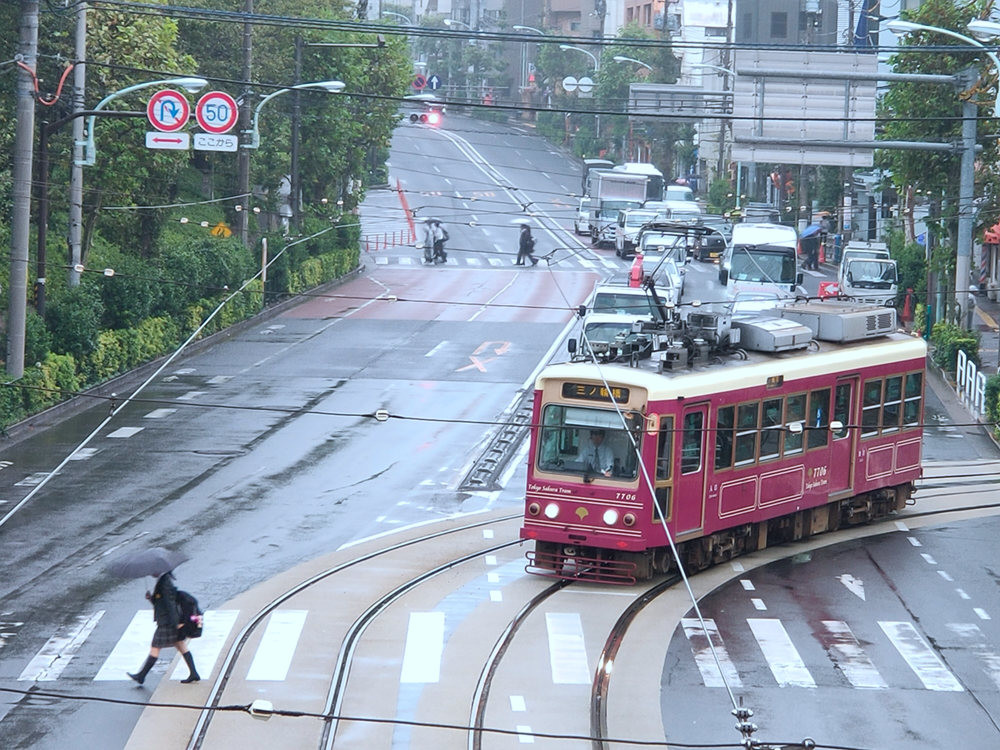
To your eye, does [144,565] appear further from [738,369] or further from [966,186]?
[966,186]

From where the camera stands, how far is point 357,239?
2491 inches

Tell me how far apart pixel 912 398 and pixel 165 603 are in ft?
46.6

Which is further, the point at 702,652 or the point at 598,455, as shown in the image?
the point at 598,455

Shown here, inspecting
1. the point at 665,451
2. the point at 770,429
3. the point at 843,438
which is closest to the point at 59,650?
the point at 665,451

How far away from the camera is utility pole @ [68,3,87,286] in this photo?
3541cm

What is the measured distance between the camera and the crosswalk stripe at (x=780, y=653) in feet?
57.0

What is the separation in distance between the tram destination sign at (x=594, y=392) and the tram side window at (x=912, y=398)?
743 cm

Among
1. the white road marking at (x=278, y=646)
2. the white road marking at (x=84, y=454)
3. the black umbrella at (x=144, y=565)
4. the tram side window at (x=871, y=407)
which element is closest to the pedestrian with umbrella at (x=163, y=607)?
the black umbrella at (x=144, y=565)

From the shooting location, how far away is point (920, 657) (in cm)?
1844

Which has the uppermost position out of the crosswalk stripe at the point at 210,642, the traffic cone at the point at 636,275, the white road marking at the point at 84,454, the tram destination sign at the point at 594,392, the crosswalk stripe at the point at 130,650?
the tram destination sign at the point at 594,392

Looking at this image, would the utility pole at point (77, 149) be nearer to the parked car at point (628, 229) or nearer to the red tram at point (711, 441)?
the red tram at point (711, 441)

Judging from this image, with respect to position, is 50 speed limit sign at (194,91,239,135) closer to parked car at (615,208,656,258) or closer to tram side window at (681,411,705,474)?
→ tram side window at (681,411,705,474)

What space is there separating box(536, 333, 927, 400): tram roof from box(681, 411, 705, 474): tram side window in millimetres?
319

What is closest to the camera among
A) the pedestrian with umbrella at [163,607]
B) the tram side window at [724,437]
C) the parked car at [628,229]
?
the pedestrian with umbrella at [163,607]
